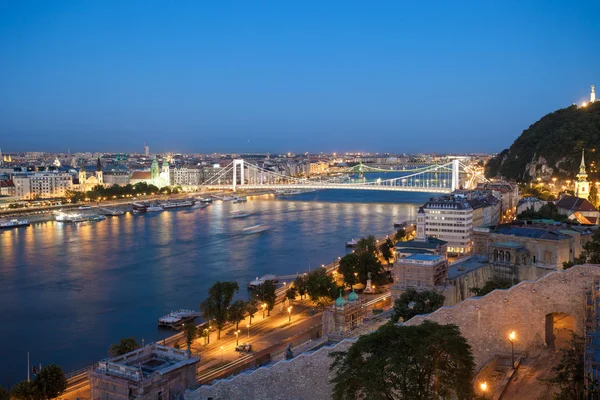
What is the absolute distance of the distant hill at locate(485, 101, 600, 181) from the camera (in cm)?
1706

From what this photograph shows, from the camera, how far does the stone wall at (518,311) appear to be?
12.0ft

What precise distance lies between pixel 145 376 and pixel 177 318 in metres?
4.56

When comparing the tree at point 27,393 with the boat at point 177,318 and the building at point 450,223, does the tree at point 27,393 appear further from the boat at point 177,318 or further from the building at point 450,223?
the building at point 450,223

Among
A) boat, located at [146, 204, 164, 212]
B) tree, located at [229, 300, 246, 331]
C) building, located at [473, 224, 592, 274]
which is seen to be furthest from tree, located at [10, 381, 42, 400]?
boat, located at [146, 204, 164, 212]

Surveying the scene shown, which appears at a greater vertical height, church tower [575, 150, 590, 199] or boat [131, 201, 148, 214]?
church tower [575, 150, 590, 199]

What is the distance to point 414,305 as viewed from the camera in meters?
5.12

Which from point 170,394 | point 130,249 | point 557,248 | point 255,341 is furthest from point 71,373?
point 130,249

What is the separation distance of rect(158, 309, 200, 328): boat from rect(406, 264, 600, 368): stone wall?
15.6 ft

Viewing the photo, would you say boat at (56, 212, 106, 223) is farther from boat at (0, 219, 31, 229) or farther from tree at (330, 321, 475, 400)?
tree at (330, 321, 475, 400)

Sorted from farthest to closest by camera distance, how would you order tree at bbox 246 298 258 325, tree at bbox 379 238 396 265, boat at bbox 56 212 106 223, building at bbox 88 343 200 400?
boat at bbox 56 212 106 223
tree at bbox 379 238 396 265
tree at bbox 246 298 258 325
building at bbox 88 343 200 400

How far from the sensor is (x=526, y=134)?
2430 centimetres

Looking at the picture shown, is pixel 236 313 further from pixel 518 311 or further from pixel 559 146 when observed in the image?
pixel 559 146

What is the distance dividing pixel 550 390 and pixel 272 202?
79.3 feet

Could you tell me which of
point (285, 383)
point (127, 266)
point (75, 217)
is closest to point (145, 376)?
point (285, 383)
